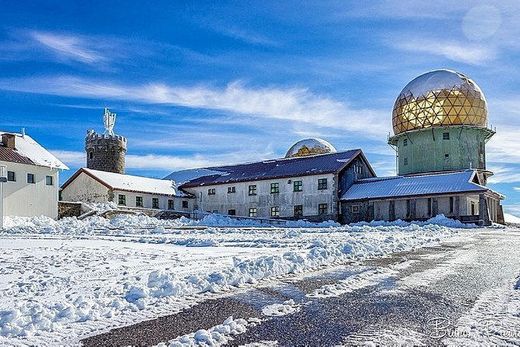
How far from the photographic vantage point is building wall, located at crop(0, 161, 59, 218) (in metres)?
31.7

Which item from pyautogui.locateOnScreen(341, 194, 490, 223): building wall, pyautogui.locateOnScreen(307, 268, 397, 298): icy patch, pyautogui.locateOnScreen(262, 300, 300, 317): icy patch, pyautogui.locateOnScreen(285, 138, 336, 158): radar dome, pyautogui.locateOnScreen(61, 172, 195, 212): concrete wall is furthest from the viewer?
pyautogui.locateOnScreen(285, 138, 336, 158): radar dome

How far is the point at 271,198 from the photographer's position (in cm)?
4519

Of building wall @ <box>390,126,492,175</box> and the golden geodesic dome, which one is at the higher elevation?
the golden geodesic dome

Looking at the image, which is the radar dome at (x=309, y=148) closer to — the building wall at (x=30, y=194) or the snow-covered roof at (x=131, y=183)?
the snow-covered roof at (x=131, y=183)

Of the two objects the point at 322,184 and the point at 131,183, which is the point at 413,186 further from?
the point at 131,183

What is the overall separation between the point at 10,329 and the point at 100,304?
1213 mm

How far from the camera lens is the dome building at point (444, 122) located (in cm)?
4638

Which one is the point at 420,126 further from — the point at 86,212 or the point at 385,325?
the point at 385,325

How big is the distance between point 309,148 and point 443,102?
1901cm

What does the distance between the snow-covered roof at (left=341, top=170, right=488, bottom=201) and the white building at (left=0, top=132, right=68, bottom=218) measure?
2340 centimetres

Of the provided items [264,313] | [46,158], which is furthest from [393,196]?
[264,313]

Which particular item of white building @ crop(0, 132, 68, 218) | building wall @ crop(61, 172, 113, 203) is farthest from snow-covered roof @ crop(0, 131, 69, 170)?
building wall @ crop(61, 172, 113, 203)

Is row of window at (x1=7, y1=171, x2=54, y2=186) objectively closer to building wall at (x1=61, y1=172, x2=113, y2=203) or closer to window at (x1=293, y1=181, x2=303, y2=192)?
building wall at (x1=61, y1=172, x2=113, y2=203)

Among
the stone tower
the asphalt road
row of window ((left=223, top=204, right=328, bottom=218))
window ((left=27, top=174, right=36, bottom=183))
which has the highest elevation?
the stone tower
